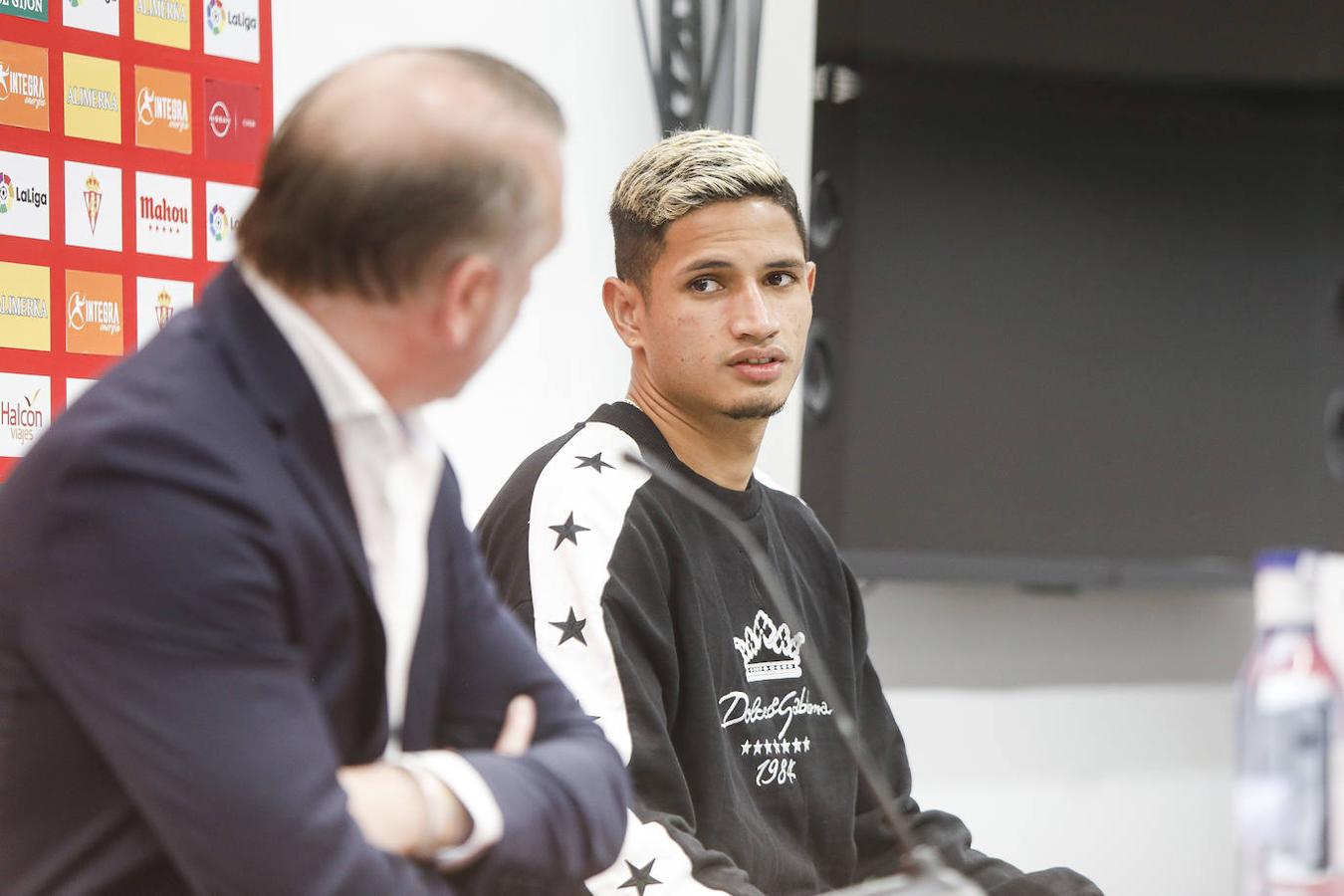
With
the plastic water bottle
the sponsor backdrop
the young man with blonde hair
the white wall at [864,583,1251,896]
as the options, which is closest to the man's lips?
the young man with blonde hair

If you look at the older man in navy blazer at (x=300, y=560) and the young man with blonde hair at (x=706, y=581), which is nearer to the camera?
the older man in navy blazer at (x=300, y=560)

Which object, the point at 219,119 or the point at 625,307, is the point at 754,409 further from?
the point at 219,119

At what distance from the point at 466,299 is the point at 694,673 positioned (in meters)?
0.70

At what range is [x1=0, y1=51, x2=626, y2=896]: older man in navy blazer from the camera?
0.81m

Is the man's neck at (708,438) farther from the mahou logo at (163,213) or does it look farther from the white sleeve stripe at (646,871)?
the mahou logo at (163,213)

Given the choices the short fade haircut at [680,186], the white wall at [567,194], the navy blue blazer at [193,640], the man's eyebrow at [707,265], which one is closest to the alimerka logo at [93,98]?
the white wall at [567,194]

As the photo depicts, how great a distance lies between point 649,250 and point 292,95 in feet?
2.35

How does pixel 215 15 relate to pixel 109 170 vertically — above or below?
above

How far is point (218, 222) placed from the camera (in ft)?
6.72

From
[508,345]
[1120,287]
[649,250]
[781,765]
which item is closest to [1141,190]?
[1120,287]

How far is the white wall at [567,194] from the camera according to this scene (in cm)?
228

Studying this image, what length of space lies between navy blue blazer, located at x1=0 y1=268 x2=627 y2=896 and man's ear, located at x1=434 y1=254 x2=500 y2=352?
0.09 m

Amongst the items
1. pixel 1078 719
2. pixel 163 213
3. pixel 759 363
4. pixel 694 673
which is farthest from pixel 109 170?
pixel 1078 719

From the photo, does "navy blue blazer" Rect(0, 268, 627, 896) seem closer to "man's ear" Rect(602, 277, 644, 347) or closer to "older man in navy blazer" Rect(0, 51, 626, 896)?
"older man in navy blazer" Rect(0, 51, 626, 896)
